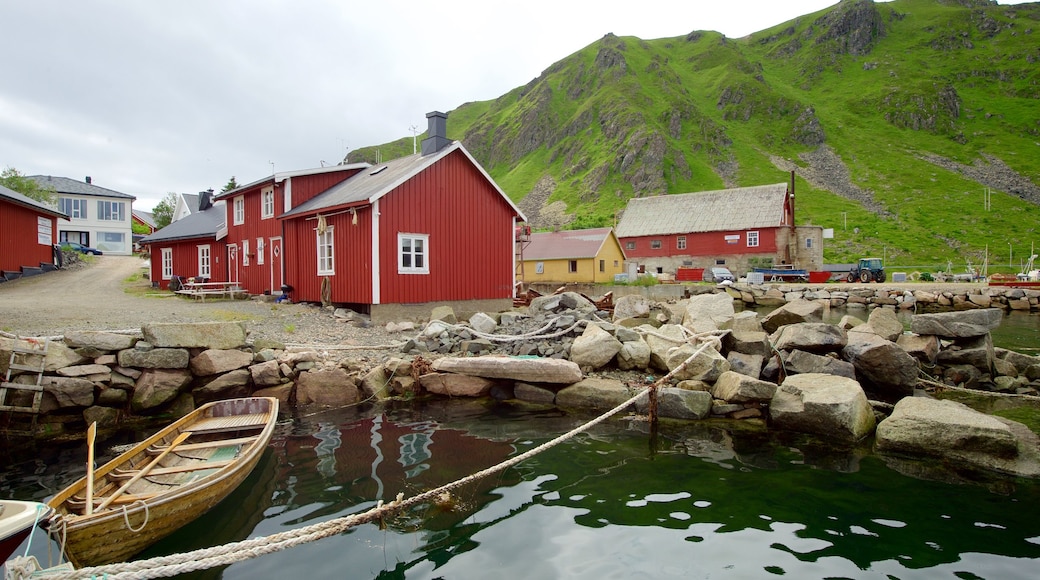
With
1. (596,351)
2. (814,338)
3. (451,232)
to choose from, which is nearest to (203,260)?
(451,232)

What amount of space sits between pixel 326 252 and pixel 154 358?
9.91 meters

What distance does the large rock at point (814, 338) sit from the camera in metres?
10.1

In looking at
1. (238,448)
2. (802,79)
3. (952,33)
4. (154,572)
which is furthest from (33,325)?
(952,33)

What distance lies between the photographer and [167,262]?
29.1m

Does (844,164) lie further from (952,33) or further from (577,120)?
(952,33)

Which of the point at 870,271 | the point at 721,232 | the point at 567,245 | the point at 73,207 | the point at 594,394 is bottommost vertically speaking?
the point at 594,394

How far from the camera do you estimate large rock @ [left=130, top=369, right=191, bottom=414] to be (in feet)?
30.4

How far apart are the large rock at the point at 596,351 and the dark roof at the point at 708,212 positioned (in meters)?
40.4

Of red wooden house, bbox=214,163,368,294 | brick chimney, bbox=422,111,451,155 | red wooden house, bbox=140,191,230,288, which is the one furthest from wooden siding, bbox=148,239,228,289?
brick chimney, bbox=422,111,451,155

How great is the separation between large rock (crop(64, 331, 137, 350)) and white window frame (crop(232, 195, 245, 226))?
16106 millimetres

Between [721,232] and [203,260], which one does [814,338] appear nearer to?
[203,260]

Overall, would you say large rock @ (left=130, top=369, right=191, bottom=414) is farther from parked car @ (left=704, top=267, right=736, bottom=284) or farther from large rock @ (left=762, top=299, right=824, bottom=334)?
parked car @ (left=704, top=267, right=736, bottom=284)

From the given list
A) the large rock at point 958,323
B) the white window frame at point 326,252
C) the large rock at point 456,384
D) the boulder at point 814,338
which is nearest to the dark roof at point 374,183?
the white window frame at point 326,252

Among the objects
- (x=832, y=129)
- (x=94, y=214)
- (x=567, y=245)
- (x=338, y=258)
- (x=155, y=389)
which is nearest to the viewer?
(x=155, y=389)
